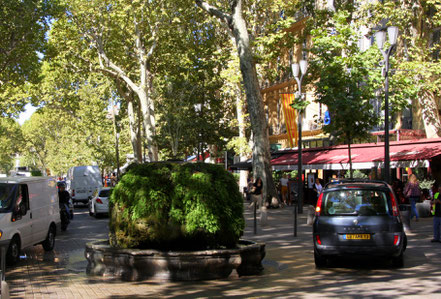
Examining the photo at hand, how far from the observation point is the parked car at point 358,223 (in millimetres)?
10383

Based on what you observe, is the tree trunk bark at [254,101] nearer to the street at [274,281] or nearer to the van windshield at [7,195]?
the street at [274,281]

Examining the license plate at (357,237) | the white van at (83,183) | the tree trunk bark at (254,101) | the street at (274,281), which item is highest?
the tree trunk bark at (254,101)

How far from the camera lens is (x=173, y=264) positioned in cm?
980

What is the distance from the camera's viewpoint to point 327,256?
10.9 meters

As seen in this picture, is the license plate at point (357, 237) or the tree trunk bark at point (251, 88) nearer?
the license plate at point (357, 237)

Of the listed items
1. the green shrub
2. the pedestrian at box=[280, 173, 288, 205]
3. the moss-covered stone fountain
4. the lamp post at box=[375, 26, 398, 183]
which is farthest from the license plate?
the pedestrian at box=[280, 173, 288, 205]

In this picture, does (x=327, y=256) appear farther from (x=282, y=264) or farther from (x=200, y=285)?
(x=200, y=285)

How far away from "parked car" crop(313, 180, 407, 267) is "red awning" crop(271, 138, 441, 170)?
1235cm

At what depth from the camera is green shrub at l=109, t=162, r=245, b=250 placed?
1025 cm

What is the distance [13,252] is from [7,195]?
4.24 ft

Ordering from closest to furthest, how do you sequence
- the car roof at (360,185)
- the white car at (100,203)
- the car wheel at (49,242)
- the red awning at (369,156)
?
the car roof at (360,185) < the car wheel at (49,242) < the red awning at (369,156) < the white car at (100,203)

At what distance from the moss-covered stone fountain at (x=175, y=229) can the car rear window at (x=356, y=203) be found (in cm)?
151

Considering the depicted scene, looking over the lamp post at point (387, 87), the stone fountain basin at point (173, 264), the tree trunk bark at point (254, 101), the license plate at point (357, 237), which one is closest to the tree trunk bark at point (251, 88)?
the tree trunk bark at point (254, 101)

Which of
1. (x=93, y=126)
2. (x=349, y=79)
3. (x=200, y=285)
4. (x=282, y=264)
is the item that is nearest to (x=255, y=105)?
(x=349, y=79)
